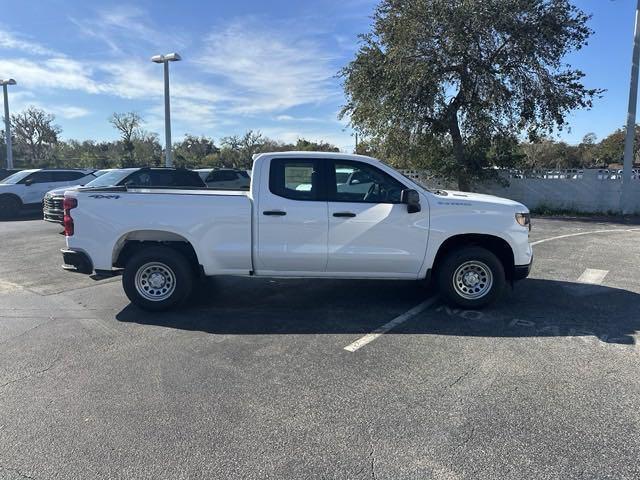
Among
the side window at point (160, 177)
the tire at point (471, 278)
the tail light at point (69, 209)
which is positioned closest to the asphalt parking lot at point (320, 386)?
the tire at point (471, 278)

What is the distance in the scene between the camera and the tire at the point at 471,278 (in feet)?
18.8

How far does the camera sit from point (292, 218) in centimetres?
560

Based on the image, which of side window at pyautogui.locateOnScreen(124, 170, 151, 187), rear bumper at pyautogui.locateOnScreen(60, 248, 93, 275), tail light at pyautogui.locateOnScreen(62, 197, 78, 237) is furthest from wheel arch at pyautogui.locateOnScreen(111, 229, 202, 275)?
side window at pyautogui.locateOnScreen(124, 170, 151, 187)

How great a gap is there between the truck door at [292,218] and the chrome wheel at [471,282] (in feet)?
5.58

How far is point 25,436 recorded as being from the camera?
3.22 metres

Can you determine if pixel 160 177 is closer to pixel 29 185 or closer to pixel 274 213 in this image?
pixel 29 185

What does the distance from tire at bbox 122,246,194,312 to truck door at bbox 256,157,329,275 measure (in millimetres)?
964

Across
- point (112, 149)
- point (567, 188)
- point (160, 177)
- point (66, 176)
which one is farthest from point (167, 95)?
point (112, 149)

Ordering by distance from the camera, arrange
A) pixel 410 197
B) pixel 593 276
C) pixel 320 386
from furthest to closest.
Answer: pixel 593 276 < pixel 410 197 < pixel 320 386

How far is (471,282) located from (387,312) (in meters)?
1.11

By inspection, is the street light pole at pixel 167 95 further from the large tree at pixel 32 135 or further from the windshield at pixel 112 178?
the large tree at pixel 32 135

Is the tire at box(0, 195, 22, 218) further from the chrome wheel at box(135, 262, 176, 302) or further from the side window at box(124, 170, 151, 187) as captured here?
the chrome wheel at box(135, 262, 176, 302)

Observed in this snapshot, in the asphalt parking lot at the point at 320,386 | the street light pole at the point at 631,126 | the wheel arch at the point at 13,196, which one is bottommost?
the asphalt parking lot at the point at 320,386

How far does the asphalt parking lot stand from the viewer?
2961mm
